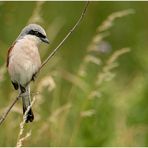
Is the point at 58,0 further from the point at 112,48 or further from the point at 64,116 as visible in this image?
the point at 64,116

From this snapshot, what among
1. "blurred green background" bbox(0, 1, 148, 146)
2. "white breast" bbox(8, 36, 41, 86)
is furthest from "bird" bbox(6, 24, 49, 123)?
"blurred green background" bbox(0, 1, 148, 146)

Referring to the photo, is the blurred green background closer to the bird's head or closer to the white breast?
the white breast

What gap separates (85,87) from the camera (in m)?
5.41

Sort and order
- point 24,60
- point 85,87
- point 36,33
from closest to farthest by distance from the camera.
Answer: point 36,33 → point 24,60 → point 85,87

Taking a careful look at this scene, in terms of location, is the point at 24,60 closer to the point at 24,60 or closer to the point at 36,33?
the point at 24,60

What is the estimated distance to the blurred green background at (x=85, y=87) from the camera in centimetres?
510

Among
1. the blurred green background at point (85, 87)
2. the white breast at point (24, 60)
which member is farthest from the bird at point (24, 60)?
the blurred green background at point (85, 87)

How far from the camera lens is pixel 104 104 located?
5305mm

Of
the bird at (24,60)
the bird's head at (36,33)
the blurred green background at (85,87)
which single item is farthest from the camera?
the blurred green background at (85,87)

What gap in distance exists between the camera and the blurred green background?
201 inches

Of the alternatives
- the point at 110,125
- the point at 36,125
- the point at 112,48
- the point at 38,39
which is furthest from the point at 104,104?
the point at 112,48

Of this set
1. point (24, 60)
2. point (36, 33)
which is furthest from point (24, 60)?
point (36, 33)

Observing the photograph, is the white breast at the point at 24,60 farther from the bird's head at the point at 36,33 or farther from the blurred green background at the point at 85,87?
the blurred green background at the point at 85,87

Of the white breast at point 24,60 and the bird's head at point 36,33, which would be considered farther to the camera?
the white breast at point 24,60
